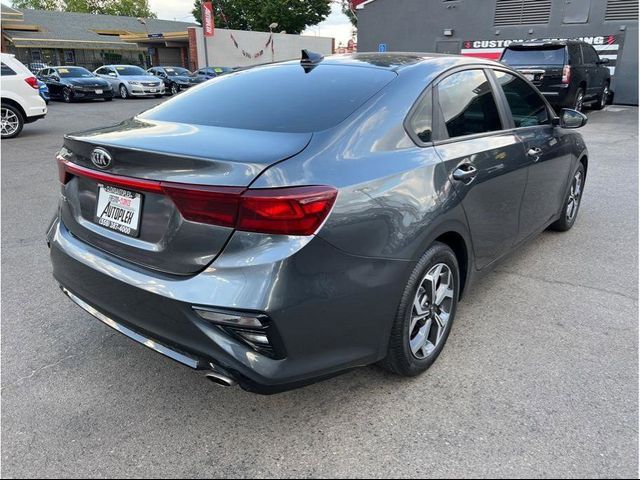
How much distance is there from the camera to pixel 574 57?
41.3 ft

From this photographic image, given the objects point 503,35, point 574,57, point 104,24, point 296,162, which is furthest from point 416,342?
point 104,24

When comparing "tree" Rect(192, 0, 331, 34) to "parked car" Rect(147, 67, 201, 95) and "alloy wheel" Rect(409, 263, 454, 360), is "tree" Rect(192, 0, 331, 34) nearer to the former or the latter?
"parked car" Rect(147, 67, 201, 95)

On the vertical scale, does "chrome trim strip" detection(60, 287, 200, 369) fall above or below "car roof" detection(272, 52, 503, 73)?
below

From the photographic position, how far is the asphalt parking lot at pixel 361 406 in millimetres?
2162

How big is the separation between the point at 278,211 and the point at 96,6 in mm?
88346

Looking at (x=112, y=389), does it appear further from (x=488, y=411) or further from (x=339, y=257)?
(x=488, y=411)

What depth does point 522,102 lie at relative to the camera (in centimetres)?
389

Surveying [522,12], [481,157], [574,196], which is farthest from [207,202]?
[522,12]

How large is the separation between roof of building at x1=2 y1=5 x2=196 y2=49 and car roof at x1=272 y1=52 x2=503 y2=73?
128 ft

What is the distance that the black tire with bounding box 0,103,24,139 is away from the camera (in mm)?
11062

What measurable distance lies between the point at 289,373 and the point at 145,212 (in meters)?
0.93

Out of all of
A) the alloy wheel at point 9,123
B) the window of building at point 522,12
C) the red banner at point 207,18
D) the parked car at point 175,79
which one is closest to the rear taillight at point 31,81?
the alloy wheel at point 9,123

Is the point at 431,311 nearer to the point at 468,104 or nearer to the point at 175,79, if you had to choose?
the point at 468,104

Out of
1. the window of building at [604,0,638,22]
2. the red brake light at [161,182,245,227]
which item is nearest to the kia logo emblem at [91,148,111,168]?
the red brake light at [161,182,245,227]
